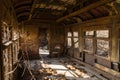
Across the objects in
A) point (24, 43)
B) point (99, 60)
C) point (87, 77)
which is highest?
point (24, 43)

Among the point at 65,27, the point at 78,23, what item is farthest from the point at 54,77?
the point at 65,27

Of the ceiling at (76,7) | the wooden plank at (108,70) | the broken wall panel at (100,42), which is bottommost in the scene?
the wooden plank at (108,70)

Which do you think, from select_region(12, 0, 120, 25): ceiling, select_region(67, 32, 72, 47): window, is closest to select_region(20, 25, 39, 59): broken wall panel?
select_region(67, 32, 72, 47): window

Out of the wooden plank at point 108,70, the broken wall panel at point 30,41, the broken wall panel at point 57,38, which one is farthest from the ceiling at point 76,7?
the broken wall panel at point 30,41

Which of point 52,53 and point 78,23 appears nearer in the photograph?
point 78,23

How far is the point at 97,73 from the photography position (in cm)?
814

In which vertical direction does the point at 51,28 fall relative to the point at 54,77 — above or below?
above

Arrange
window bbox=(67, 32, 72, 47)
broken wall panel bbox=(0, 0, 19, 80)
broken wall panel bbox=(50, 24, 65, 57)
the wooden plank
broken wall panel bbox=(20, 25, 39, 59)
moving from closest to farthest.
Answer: broken wall panel bbox=(0, 0, 19, 80) < the wooden plank < broken wall panel bbox=(20, 25, 39, 59) < window bbox=(67, 32, 72, 47) < broken wall panel bbox=(50, 24, 65, 57)

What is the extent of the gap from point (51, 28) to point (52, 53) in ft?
7.22

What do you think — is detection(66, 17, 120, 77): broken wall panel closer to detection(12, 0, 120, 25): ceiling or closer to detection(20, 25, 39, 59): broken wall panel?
detection(12, 0, 120, 25): ceiling

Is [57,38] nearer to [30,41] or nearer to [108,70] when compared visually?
[30,41]

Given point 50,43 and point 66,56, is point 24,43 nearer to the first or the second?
point 50,43

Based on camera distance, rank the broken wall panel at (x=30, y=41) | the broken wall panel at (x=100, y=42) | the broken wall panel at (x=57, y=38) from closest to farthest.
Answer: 1. the broken wall panel at (x=100, y=42)
2. the broken wall panel at (x=30, y=41)
3. the broken wall panel at (x=57, y=38)

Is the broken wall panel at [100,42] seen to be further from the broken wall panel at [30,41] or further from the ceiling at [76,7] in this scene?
the broken wall panel at [30,41]
